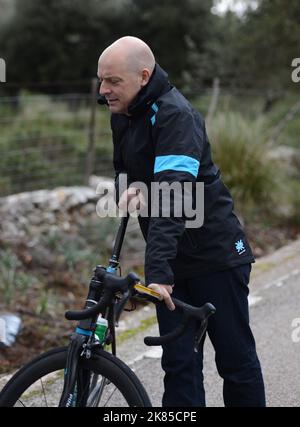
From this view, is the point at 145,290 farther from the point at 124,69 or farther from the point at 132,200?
the point at 124,69

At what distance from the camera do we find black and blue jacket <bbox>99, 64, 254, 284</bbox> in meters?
2.88

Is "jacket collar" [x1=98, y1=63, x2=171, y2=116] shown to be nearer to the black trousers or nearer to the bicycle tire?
the black trousers

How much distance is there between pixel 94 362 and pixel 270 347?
8.55 ft

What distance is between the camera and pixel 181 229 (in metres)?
2.91

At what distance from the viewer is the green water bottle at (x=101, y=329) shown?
2941 mm

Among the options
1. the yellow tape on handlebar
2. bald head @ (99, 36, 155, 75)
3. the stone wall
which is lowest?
the yellow tape on handlebar

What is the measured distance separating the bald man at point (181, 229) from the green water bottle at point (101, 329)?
10.2 inches

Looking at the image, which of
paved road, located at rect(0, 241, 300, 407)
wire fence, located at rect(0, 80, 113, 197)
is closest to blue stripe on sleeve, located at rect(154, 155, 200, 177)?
paved road, located at rect(0, 241, 300, 407)

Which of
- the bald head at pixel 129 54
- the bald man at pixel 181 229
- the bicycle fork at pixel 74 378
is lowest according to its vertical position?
the bicycle fork at pixel 74 378

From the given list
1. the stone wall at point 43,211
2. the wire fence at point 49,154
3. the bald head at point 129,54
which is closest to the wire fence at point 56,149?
the wire fence at point 49,154

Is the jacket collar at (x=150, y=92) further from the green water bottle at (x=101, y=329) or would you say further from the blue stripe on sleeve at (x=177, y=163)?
the green water bottle at (x=101, y=329)
